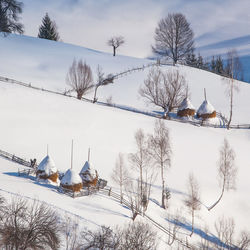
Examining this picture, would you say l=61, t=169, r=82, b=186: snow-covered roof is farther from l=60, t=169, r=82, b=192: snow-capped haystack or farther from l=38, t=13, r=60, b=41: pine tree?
l=38, t=13, r=60, b=41: pine tree

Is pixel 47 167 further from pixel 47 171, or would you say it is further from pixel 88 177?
pixel 88 177

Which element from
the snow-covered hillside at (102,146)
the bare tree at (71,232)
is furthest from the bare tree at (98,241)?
the snow-covered hillside at (102,146)

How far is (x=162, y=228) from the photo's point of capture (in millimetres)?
24672

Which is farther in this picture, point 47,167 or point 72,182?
point 47,167

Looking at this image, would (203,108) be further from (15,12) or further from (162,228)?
(15,12)

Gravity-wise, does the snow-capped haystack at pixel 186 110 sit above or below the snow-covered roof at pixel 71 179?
above

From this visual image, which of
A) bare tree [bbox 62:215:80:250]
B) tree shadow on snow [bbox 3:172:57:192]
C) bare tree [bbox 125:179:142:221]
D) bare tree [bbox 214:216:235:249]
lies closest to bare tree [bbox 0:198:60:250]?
bare tree [bbox 62:215:80:250]

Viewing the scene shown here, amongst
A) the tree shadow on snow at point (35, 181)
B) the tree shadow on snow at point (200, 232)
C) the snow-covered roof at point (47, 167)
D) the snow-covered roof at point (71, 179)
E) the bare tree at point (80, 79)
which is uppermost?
the bare tree at point (80, 79)

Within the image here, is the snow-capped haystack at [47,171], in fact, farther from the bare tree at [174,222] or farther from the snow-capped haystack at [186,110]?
the snow-capped haystack at [186,110]

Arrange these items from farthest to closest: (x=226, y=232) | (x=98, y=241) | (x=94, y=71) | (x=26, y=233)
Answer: (x=94, y=71), (x=226, y=232), (x=98, y=241), (x=26, y=233)

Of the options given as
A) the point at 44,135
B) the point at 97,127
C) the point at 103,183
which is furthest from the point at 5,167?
the point at 97,127

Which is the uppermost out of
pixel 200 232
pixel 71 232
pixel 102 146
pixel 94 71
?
pixel 94 71

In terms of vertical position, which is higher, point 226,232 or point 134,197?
point 226,232

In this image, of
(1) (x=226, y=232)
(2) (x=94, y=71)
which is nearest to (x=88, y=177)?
(1) (x=226, y=232)
